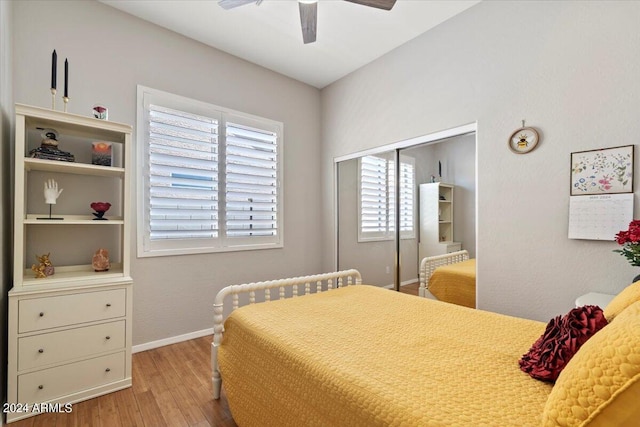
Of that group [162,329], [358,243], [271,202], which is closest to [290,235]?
[271,202]

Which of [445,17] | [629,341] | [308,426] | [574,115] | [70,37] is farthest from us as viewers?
[445,17]

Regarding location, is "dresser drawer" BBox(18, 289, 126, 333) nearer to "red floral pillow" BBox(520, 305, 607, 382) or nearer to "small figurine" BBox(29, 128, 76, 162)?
"small figurine" BBox(29, 128, 76, 162)

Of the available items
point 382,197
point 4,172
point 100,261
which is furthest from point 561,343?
point 4,172

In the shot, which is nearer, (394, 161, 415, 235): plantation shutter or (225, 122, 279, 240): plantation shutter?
(394, 161, 415, 235): plantation shutter

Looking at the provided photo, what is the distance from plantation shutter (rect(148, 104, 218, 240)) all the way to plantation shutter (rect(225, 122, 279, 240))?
16 cm

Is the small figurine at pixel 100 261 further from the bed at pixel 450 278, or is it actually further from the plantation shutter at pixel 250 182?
the bed at pixel 450 278

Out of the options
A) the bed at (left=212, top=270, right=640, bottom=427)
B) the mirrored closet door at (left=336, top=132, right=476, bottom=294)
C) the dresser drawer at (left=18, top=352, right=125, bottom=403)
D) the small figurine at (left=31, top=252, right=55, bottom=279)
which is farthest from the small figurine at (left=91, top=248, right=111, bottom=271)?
the mirrored closet door at (left=336, top=132, right=476, bottom=294)

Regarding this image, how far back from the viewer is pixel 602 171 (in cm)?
188

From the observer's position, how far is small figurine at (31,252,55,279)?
203 cm

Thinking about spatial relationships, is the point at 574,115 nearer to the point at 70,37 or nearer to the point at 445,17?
the point at 445,17

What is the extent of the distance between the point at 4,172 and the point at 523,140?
3.56 metres

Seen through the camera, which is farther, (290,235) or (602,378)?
(290,235)

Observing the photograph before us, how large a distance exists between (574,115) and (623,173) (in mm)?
473

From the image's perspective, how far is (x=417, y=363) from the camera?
116 centimetres
